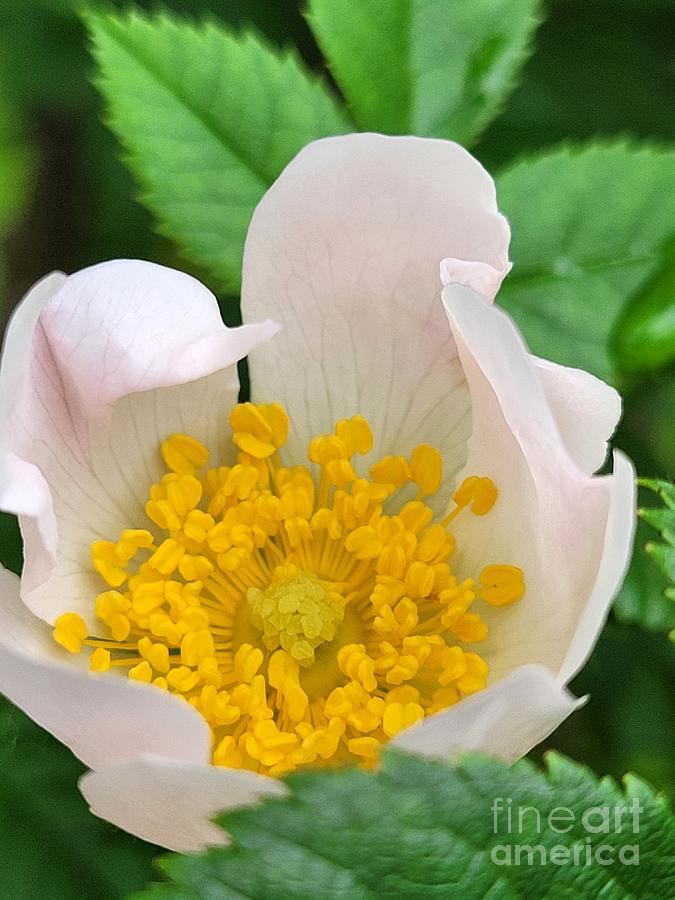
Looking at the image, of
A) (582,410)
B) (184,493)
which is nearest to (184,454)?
(184,493)

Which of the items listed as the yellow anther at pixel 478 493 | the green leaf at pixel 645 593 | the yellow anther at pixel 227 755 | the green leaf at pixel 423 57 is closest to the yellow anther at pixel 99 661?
the yellow anther at pixel 227 755

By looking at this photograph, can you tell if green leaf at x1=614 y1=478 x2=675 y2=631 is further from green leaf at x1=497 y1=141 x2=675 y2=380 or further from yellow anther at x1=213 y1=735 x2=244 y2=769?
yellow anther at x1=213 y1=735 x2=244 y2=769

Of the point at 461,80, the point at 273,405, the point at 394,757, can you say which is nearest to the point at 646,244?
the point at 461,80

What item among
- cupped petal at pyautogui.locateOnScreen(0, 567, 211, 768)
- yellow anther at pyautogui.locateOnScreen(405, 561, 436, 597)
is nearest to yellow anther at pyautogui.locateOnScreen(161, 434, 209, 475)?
yellow anther at pyautogui.locateOnScreen(405, 561, 436, 597)

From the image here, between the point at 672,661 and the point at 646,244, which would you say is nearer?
the point at 646,244

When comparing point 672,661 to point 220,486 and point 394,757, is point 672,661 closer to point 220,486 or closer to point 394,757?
point 220,486

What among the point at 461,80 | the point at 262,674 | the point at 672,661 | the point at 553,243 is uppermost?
the point at 461,80

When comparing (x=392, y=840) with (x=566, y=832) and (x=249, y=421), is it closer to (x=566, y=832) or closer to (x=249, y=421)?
(x=566, y=832)
